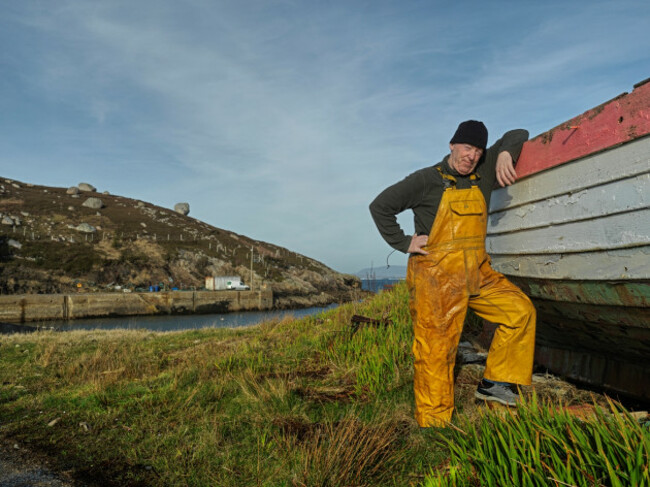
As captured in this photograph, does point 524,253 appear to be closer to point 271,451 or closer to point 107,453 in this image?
point 271,451

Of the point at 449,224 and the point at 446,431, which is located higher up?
the point at 449,224

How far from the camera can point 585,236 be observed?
286cm

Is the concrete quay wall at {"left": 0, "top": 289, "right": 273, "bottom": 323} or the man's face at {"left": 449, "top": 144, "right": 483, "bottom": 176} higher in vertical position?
the man's face at {"left": 449, "top": 144, "right": 483, "bottom": 176}

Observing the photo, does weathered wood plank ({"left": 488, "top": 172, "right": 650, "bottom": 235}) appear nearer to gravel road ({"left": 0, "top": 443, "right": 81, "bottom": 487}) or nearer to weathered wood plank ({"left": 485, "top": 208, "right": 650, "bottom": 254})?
weathered wood plank ({"left": 485, "top": 208, "right": 650, "bottom": 254})

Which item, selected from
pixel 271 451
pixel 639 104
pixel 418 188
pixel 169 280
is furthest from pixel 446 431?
pixel 169 280

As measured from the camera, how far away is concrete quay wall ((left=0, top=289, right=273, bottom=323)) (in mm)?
34750

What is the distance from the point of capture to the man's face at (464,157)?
10.1 ft

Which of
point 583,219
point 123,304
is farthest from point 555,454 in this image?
point 123,304

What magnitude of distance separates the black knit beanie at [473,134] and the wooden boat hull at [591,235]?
56 cm

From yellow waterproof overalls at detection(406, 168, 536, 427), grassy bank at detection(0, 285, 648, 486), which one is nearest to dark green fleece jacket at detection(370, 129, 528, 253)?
yellow waterproof overalls at detection(406, 168, 536, 427)

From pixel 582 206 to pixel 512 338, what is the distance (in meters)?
1.04

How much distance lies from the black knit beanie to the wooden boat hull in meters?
0.56

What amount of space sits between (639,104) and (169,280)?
52.5 metres

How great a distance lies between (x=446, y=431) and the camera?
9.55 ft
